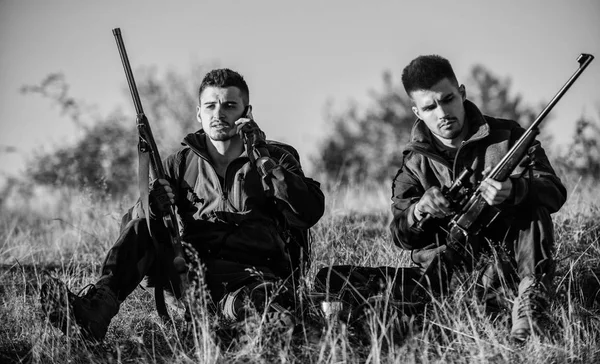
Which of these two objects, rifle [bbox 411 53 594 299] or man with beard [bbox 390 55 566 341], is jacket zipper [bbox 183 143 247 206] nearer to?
man with beard [bbox 390 55 566 341]

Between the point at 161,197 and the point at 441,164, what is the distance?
1.86 meters

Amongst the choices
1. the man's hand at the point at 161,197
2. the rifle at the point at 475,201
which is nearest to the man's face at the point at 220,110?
the man's hand at the point at 161,197

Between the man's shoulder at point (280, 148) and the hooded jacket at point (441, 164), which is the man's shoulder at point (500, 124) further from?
the man's shoulder at point (280, 148)

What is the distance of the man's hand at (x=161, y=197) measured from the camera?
508 cm

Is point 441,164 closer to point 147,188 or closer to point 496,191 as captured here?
point 496,191

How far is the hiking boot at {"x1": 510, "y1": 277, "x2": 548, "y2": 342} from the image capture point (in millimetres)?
4332

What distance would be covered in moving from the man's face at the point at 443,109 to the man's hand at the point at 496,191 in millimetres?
681

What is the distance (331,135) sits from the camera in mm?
36406

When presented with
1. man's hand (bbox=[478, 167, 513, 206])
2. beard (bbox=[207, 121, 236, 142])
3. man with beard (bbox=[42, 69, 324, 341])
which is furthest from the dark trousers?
beard (bbox=[207, 121, 236, 142])

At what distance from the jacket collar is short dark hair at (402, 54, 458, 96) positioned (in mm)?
244

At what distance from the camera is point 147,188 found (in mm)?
5102

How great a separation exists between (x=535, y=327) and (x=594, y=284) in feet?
4.63

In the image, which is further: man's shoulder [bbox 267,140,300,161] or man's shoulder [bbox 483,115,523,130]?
man's shoulder [bbox 267,140,300,161]

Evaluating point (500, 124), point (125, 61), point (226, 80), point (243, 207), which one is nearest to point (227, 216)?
point (243, 207)
